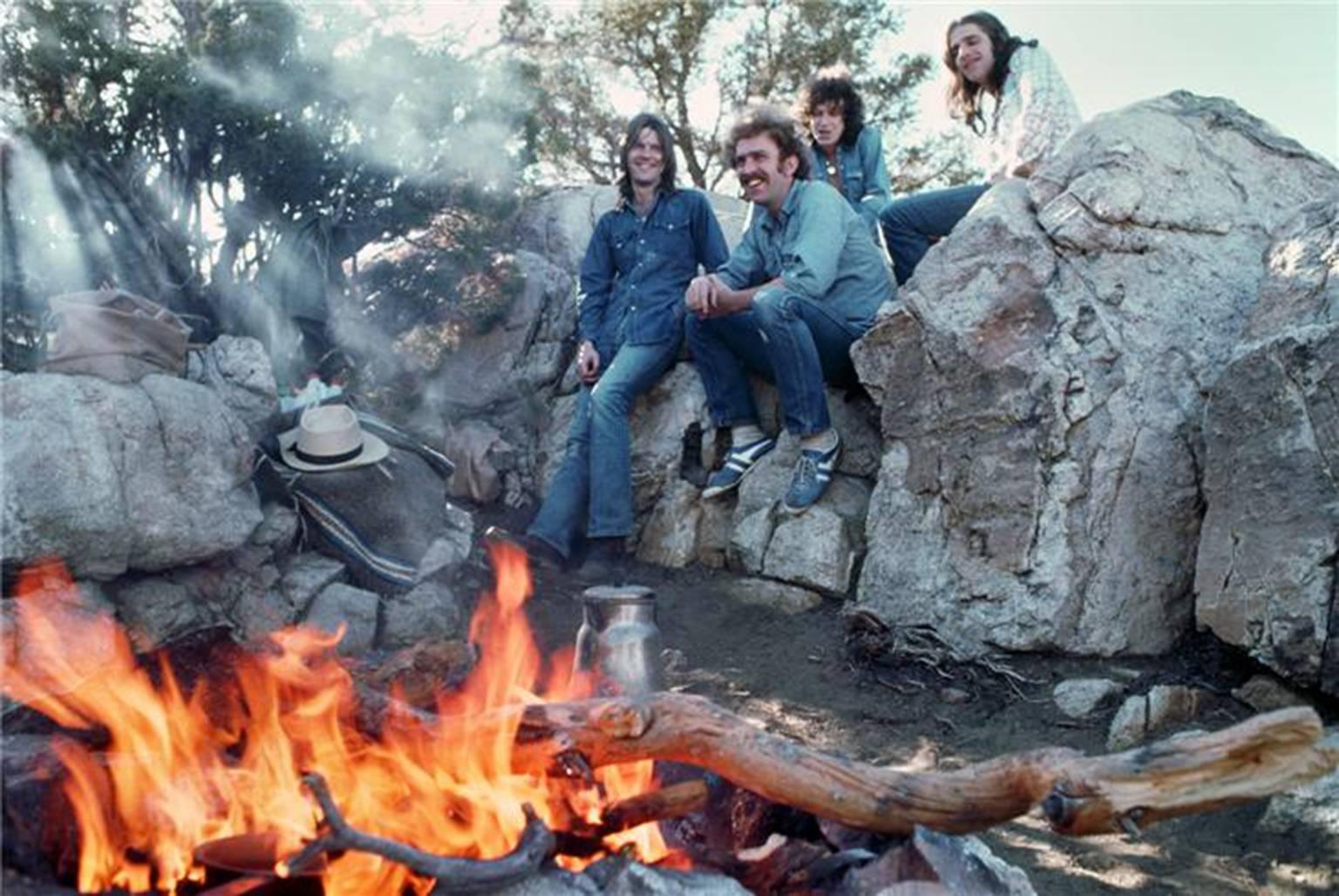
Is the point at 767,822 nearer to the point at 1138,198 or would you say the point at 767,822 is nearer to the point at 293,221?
the point at 1138,198

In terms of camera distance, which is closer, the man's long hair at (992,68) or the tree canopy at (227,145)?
the man's long hair at (992,68)

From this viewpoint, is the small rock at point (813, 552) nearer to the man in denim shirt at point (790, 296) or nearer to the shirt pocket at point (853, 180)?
the man in denim shirt at point (790, 296)

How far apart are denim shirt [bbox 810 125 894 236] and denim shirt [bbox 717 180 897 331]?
0.52 m

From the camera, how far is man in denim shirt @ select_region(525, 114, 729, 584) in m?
5.93

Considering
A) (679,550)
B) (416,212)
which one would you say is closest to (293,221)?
(416,212)

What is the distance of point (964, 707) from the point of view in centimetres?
441

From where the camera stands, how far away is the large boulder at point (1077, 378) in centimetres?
471

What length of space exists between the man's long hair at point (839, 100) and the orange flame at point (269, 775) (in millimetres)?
5092

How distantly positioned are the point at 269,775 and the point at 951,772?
1.42 metres

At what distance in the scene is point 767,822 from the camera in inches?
97.0

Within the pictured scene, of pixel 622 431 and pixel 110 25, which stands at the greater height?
pixel 110 25

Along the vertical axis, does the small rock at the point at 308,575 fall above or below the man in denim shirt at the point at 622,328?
below

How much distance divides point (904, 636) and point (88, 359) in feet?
13.4

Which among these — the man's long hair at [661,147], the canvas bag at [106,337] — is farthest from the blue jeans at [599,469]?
the canvas bag at [106,337]
